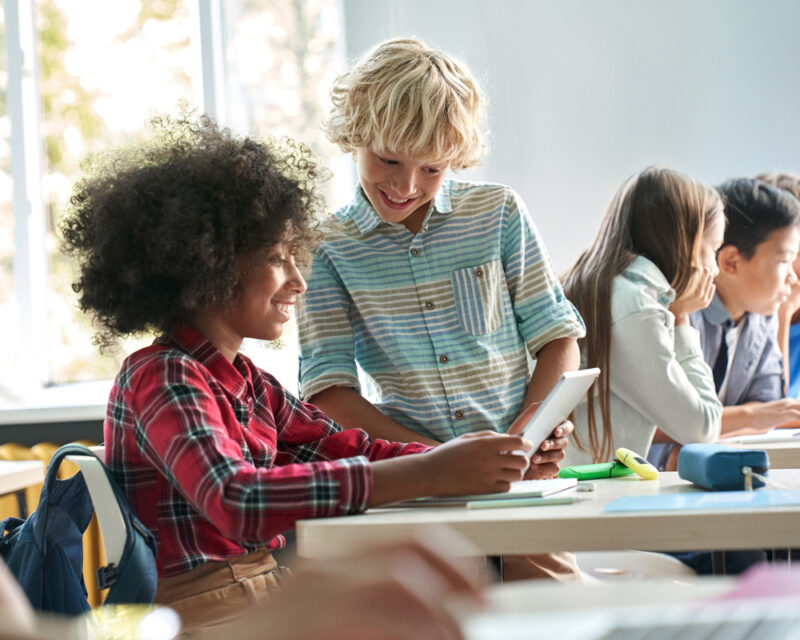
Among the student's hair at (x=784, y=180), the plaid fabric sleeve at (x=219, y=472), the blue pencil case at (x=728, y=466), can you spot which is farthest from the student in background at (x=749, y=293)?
the plaid fabric sleeve at (x=219, y=472)

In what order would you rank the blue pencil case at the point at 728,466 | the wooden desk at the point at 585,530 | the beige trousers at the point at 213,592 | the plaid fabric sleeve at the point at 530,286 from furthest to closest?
the plaid fabric sleeve at the point at 530,286 → the blue pencil case at the point at 728,466 → the beige trousers at the point at 213,592 → the wooden desk at the point at 585,530

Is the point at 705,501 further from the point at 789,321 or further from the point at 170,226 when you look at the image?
the point at 789,321

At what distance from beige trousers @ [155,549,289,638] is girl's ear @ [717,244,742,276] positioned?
212 cm

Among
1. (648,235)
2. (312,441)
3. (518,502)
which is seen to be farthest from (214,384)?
(648,235)

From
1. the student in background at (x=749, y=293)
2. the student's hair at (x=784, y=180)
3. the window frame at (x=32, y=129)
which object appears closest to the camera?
the student in background at (x=749, y=293)

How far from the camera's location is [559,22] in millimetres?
3373

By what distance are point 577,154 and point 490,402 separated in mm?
1672

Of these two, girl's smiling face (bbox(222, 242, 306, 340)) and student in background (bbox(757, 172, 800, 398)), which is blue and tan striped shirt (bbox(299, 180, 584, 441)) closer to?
girl's smiling face (bbox(222, 242, 306, 340))

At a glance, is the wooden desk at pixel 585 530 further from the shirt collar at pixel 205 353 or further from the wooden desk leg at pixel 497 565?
the shirt collar at pixel 205 353

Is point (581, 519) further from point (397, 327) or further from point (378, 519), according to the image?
point (397, 327)

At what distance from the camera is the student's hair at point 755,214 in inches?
118

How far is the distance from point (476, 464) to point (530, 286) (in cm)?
77

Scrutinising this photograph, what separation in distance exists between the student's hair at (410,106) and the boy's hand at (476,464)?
741 millimetres

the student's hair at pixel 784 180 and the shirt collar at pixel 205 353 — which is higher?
the student's hair at pixel 784 180
